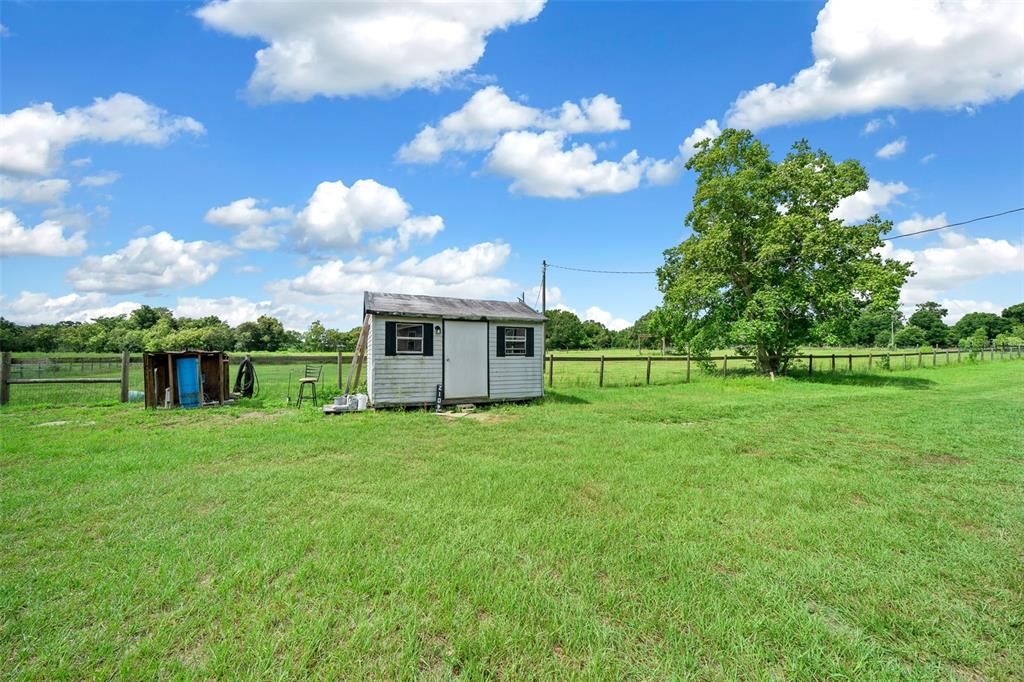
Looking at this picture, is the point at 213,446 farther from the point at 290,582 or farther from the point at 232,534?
the point at 290,582

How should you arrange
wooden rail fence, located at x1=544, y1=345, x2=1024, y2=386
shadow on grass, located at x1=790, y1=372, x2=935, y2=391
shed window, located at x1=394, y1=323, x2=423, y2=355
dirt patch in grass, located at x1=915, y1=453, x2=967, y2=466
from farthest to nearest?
shadow on grass, located at x1=790, y1=372, x2=935, y2=391 → wooden rail fence, located at x1=544, y1=345, x2=1024, y2=386 → shed window, located at x1=394, y1=323, x2=423, y2=355 → dirt patch in grass, located at x1=915, y1=453, x2=967, y2=466

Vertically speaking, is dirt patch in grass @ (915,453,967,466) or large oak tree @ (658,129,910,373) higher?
large oak tree @ (658,129,910,373)

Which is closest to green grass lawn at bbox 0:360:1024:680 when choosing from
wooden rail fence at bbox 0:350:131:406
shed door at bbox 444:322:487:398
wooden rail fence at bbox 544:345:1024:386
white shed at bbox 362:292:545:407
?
white shed at bbox 362:292:545:407

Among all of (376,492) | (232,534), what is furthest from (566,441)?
(232,534)

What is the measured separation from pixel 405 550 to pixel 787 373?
2093cm

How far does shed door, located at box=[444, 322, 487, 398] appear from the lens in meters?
11.5

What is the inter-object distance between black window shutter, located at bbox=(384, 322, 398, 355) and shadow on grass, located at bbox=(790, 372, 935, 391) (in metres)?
16.2

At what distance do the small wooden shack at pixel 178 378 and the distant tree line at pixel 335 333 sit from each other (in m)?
3.26

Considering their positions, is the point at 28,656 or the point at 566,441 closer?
the point at 28,656

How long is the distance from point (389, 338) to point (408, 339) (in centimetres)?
48

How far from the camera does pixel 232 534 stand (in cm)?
363

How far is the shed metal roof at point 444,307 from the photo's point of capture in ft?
36.4

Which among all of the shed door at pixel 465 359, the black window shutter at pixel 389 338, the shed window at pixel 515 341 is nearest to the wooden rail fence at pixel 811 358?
the shed window at pixel 515 341

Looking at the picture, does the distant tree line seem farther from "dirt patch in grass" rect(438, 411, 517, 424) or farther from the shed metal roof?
"dirt patch in grass" rect(438, 411, 517, 424)
